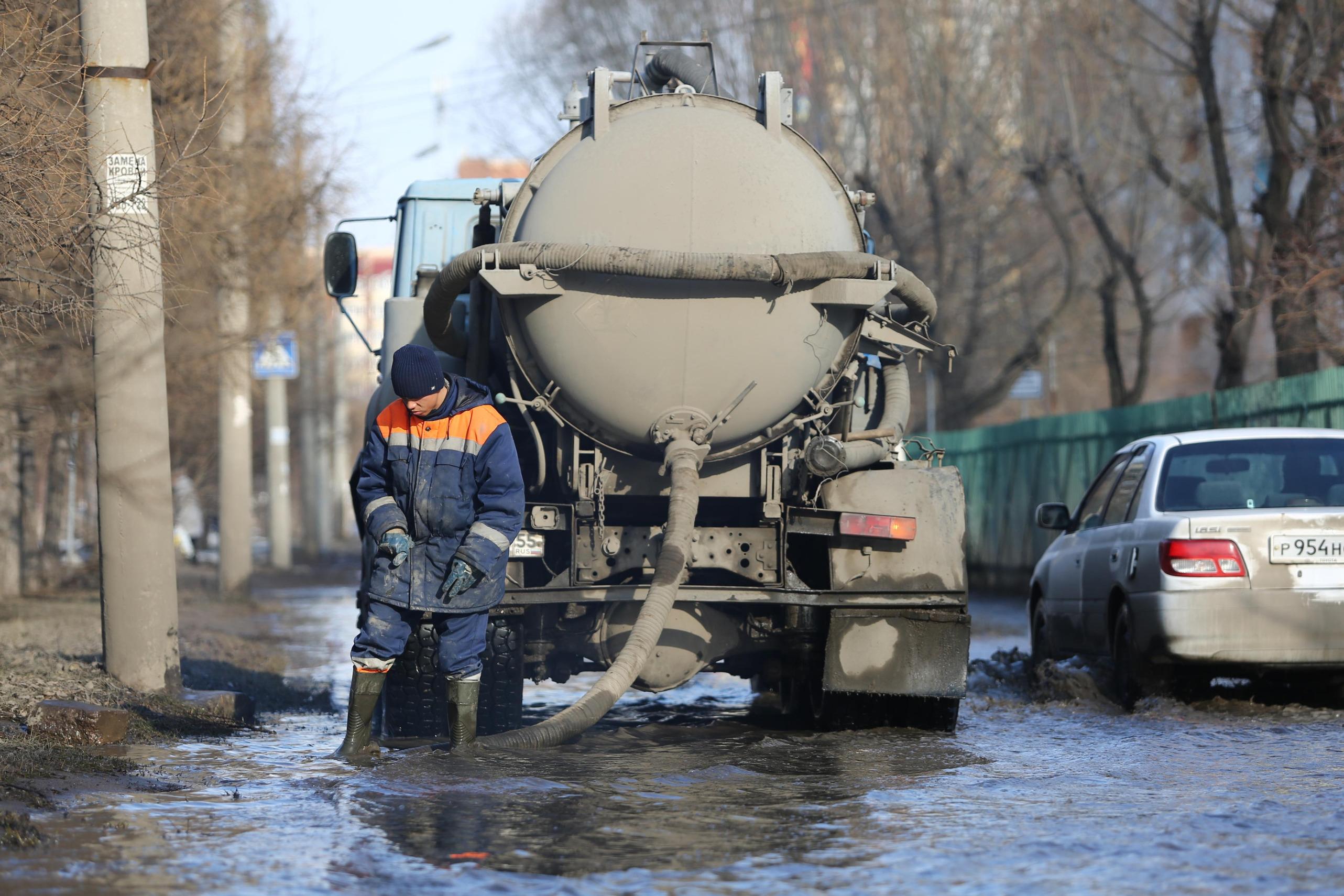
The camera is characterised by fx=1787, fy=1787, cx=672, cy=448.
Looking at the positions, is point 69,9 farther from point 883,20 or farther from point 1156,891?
point 883,20

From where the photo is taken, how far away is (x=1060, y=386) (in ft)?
180

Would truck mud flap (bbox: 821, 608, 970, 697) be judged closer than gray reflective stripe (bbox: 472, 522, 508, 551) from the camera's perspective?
No

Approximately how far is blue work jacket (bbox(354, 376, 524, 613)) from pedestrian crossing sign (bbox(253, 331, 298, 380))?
39.6ft

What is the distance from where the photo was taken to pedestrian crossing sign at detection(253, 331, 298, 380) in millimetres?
19375

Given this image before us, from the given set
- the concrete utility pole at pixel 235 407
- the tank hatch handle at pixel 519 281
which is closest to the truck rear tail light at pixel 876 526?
the tank hatch handle at pixel 519 281

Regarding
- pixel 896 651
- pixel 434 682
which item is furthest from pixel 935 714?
pixel 434 682

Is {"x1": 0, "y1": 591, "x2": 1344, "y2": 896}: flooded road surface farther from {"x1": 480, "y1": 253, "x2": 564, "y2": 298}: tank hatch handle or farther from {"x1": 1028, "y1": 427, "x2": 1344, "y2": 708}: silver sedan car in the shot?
{"x1": 480, "y1": 253, "x2": 564, "y2": 298}: tank hatch handle

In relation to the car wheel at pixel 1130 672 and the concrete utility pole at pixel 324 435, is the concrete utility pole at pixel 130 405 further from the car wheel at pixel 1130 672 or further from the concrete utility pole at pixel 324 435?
the concrete utility pole at pixel 324 435

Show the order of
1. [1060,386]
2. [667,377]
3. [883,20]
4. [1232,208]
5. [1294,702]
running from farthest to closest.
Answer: [1060,386]
[883,20]
[1232,208]
[1294,702]
[667,377]

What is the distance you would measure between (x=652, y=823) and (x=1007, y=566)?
58.2ft

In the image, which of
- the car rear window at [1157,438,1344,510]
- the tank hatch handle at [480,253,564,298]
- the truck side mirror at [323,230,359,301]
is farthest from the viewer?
the truck side mirror at [323,230,359,301]

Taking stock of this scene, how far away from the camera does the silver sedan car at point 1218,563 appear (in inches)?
351

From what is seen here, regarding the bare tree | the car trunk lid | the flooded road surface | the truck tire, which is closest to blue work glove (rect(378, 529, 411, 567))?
the flooded road surface

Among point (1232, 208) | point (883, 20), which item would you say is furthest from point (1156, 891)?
point (883, 20)
